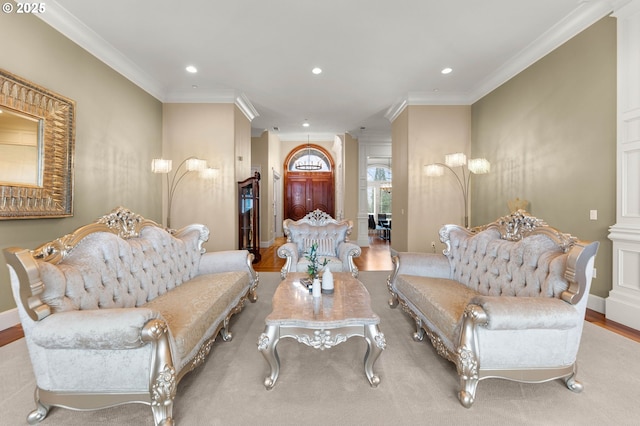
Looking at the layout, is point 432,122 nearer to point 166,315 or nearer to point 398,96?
point 398,96

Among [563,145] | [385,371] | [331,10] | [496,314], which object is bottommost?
[385,371]

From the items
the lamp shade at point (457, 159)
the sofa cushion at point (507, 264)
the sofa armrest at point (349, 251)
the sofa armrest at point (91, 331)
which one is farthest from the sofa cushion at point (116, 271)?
the lamp shade at point (457, 159)

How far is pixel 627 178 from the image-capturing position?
2738 mm

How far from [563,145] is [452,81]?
2093mm

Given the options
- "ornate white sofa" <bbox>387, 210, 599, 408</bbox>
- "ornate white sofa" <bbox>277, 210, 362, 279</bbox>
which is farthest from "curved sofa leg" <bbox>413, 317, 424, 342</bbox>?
"ornate white sofa" <bbox>277, 210, 362, 279</bbox>

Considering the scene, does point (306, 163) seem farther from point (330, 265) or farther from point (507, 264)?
point (507, 264)

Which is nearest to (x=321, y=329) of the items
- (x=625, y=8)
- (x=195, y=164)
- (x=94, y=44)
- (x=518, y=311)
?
(x=518, y=311)

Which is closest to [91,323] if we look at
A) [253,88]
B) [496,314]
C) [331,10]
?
[496,314]

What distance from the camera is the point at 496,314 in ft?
5.15

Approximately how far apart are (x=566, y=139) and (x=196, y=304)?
4482 millimetres

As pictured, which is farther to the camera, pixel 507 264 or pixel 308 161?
pixel 308 161

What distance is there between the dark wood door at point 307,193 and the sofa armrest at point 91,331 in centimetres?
843

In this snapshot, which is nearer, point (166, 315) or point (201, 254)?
point (166, 315)

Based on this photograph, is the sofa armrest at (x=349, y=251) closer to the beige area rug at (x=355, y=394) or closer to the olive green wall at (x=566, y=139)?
the beige area rug at (x=355, y=394)
